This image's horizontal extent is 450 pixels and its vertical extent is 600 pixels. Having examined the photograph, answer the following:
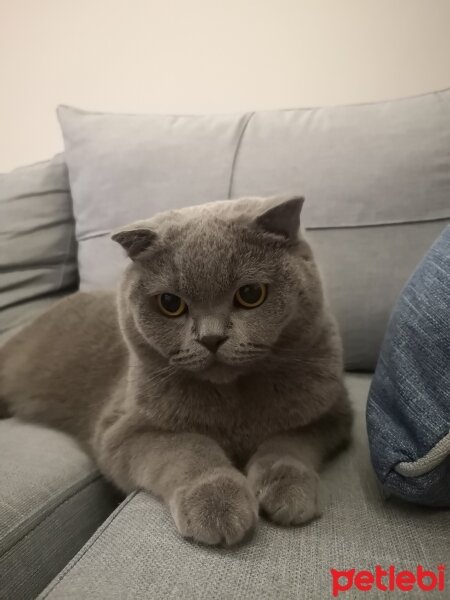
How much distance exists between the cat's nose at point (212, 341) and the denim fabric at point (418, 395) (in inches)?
10.5

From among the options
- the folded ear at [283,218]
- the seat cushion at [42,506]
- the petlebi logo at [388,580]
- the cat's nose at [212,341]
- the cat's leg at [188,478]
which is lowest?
the seat cushion at [42,506]

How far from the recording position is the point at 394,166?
1.29m

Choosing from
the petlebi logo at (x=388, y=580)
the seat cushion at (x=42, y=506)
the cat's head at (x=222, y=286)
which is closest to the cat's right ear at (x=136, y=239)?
the cat's head at (x=222, y=286)

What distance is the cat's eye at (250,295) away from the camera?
0.79 metres

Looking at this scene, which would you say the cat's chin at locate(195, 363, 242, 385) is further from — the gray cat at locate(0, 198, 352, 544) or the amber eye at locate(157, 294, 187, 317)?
the amber eye at locate(157, 294, 187, 317)

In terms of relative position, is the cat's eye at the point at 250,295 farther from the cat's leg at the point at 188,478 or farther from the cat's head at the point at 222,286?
the cat's leg at the point at 188,478

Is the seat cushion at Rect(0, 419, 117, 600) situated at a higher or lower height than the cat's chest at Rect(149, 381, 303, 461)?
lower

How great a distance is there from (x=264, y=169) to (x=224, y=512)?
0.99 m

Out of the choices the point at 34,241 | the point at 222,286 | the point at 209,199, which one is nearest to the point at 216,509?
the point at 222,286

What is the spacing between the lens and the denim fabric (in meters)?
0.66

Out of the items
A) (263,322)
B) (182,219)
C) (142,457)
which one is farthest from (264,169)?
(142,457)

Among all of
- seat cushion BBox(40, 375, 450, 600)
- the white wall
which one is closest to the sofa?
seat cushion BBox(40, 375, 450, 600)

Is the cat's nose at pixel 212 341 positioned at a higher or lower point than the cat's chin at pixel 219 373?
higher

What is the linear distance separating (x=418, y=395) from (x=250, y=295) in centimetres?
29
